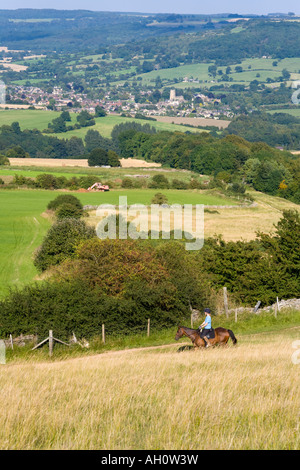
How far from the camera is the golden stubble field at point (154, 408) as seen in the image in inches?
320

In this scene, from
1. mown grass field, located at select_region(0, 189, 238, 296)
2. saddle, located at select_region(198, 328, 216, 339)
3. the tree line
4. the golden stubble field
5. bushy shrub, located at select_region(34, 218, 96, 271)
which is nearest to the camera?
the golden stubble field

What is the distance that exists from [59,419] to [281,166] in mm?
122599

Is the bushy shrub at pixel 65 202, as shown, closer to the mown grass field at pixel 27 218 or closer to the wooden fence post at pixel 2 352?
the mown grass field at pixel 27 218

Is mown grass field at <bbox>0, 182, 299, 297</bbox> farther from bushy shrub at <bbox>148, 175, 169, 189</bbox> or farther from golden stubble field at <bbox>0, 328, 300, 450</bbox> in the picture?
golden stubble field at <bbox>0, 328, 300, 450</bbox>

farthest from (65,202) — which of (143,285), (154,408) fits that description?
(154,408)

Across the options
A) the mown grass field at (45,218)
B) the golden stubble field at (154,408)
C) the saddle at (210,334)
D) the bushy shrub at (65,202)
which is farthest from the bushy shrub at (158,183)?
the golden stubble field at (154,408)

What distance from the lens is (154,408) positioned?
31.5ft

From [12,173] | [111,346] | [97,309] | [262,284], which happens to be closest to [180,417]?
[111,346]

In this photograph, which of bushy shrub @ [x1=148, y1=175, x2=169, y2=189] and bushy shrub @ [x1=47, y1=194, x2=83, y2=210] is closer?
bushy shrub @ [x1=47, y1=194, x2=83, y2=210]

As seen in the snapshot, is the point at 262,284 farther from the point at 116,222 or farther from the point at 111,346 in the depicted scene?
the point at 116,222

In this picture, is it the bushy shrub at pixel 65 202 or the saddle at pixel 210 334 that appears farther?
the bushy shrub at pixel 65 202

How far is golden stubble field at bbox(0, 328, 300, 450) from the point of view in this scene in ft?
26.7

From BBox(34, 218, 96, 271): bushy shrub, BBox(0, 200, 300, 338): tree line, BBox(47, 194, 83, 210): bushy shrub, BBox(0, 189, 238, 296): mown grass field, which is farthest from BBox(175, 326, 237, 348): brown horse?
BBox(47, 194, 83, 210): bushy shrub

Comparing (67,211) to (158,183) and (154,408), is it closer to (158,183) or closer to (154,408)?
(158,183)
